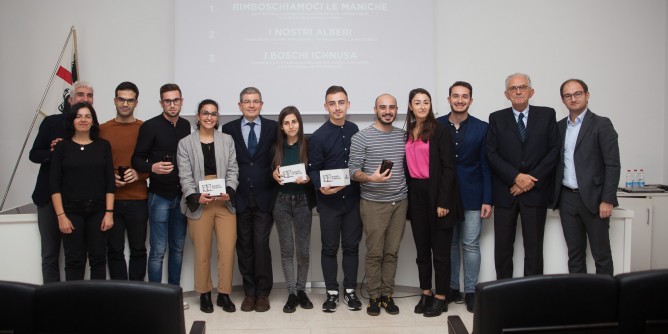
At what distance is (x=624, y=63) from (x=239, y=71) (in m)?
3.70

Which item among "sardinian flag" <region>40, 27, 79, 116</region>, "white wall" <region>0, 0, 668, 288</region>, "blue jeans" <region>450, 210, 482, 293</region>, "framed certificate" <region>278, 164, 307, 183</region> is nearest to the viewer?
"framed certificate" <region>278, 164, 307, 183</region>

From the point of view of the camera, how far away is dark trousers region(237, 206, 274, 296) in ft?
12.9

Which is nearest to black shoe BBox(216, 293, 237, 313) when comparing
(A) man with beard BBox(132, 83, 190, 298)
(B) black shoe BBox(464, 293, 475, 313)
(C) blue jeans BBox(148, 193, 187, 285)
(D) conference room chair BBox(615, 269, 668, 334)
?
(C) blue jeans BBox(148, 193, 187, 285)

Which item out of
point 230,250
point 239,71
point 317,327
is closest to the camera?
point 317,327

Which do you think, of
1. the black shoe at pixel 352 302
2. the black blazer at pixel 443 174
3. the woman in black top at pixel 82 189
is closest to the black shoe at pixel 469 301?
the black blazer at pixel 443 174

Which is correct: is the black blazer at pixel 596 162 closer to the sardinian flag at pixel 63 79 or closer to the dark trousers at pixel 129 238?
the dark trousers at pixel 129 238

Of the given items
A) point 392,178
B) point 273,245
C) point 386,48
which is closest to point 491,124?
point 392,178

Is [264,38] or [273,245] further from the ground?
[264,38]

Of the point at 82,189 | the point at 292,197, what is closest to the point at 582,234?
the point at 292,197

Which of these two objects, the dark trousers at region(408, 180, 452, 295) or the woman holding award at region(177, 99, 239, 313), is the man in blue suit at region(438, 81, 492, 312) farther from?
the woman holding award at region(177, 99, 239, 313)

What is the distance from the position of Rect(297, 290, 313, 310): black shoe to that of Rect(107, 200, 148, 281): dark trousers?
1.14m

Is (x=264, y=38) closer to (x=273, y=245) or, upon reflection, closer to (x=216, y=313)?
(x=273, y=245)

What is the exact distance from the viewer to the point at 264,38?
16.6ft

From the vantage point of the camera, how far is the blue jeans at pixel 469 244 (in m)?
3.90
